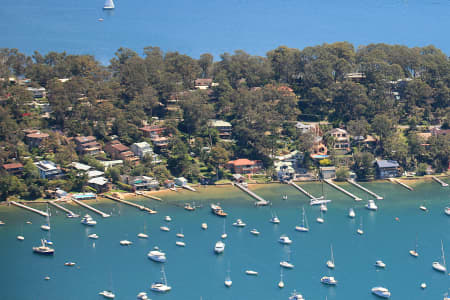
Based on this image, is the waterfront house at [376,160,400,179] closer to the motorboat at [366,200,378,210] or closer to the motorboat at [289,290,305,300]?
the motorboat at [366,200,378,210]

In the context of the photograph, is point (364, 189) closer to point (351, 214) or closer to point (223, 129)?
point (351, 214)

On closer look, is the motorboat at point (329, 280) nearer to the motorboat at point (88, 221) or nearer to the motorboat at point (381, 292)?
the motorboat at point (381, 292)

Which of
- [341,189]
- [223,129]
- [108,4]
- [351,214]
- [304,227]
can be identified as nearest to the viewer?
[304,227]

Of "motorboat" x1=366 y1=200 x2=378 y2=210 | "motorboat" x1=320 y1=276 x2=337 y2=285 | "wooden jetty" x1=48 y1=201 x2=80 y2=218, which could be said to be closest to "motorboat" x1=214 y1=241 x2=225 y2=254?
"motorboat" x1=320 y1=276 x2=337 y2=285

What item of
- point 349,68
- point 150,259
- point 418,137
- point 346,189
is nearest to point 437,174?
point 418,137

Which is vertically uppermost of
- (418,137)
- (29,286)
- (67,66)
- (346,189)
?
(67,66)

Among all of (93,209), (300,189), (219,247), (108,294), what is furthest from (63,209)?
(300,189)

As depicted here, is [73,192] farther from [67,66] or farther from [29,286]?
[67,66]
